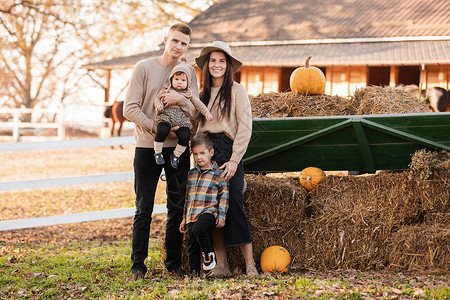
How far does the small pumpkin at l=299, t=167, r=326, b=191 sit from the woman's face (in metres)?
1.39

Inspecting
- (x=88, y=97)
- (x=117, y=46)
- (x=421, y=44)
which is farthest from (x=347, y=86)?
(x=88, y=97)

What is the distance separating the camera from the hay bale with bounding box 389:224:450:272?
4.89 metres

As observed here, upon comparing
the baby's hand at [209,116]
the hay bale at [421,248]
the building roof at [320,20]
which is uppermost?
the building roof at [320,20]

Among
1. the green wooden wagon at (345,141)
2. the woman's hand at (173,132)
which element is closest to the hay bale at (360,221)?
the green wooden wagon at (345,141)

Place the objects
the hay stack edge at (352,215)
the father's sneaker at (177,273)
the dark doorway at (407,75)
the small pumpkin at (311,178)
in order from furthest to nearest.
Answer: the dark doorway at (407,75), the small pumpkin at (311,178), the hay stack edge at (352,215), the father's sneaker at (177,273)

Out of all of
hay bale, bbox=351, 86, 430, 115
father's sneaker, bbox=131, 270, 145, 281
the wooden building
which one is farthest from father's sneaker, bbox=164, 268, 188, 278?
the wooden building

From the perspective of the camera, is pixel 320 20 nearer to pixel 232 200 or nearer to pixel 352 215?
pixel 352 215

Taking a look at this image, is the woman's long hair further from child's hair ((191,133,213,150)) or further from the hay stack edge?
the hay stack edge

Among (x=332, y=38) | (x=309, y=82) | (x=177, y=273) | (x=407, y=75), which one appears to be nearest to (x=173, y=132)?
(x=177, y=273)

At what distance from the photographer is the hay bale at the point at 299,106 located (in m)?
6.05

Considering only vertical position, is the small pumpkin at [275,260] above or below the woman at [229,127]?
below

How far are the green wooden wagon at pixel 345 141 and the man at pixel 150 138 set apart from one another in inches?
41.4

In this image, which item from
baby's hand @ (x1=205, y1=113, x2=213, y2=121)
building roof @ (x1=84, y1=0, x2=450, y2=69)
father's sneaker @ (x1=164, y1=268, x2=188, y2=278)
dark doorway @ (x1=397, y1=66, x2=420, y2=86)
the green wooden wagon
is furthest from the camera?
dark doorway @ (x1=397, y1=66, x2=420, y2=86)

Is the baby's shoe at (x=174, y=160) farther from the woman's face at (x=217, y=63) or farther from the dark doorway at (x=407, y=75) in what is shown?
the dark doorway at (x=407, y=75)
